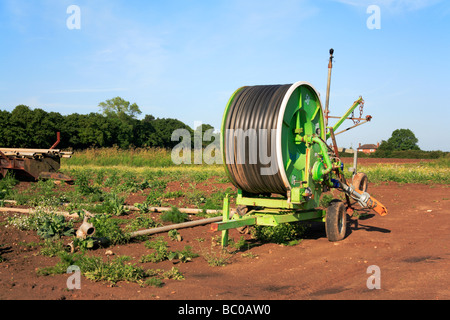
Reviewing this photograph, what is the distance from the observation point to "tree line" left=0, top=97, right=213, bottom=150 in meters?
44.7

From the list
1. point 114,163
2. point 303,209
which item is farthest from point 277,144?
point 114,163

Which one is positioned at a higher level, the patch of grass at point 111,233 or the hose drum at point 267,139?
the hose drum at point 267,139

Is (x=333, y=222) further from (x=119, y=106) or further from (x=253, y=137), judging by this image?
(x=119, y=106)

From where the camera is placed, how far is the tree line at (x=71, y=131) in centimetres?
4469

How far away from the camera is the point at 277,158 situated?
23.4ft

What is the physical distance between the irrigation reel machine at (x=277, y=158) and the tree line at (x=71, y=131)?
3666cm

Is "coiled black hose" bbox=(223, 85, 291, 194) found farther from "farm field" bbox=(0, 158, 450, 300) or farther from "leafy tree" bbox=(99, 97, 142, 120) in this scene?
"leafy tree" bbox=(99, 97, 142, 120)

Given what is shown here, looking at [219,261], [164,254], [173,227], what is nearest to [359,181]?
[173,227]

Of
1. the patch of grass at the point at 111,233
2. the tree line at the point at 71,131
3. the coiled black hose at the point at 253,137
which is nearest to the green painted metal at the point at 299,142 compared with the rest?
the coiled black hose at the point at 253,137

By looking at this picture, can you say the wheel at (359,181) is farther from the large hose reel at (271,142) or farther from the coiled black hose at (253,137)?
the coiled black hose at (253,137)

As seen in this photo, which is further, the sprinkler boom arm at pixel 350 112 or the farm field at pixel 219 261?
the sprinkler boom arm at pixel 350 112

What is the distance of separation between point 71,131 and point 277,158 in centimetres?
4793

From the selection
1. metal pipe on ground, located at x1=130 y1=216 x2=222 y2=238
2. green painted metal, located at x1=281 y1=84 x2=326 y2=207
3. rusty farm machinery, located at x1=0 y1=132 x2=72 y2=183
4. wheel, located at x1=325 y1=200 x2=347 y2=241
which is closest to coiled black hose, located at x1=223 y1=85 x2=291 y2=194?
green painted metal, located at x1=281 y1=84 x2=326 y2=207

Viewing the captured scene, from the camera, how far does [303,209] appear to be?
7.91 m
